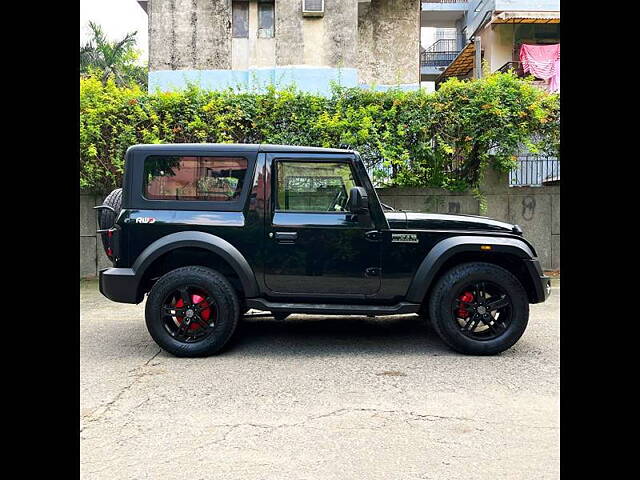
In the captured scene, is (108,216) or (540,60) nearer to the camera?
(108,216)

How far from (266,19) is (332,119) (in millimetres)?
10684

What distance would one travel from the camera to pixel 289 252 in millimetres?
5543

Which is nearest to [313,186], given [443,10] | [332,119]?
[332,119]

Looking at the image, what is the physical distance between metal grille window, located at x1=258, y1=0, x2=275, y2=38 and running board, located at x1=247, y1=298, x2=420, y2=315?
15.4 m

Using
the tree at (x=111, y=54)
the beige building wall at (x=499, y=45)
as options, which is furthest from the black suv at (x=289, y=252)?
the tree at (x=111, y=54)

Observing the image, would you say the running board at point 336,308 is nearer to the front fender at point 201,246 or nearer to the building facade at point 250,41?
the front fender at point 201,246

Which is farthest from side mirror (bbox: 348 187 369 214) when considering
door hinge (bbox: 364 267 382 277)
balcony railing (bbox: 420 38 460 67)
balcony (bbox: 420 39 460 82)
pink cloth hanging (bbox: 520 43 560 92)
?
balcony railing (bbox: 420 38 460 67)

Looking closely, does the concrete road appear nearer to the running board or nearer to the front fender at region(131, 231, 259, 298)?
the running board

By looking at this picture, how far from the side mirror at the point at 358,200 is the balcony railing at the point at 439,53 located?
33.6 meters

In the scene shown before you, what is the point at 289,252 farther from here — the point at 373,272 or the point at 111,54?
the point at 111,54

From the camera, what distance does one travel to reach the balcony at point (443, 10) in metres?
32.3
